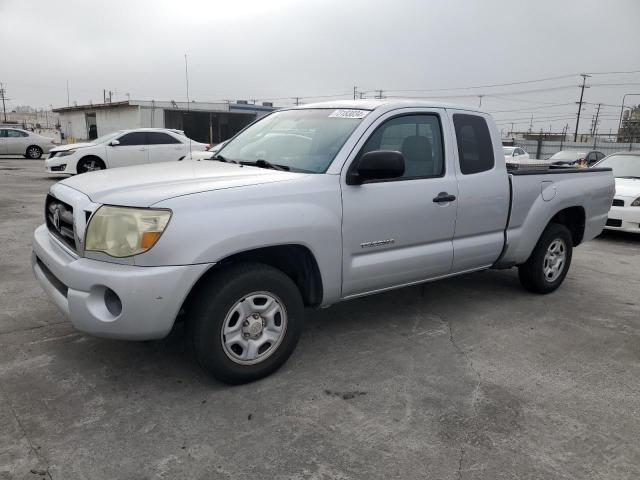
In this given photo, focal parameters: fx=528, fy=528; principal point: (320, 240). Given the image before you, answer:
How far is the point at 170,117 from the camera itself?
40.0 m

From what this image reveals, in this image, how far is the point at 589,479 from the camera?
2.56 m

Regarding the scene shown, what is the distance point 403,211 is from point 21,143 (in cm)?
2458

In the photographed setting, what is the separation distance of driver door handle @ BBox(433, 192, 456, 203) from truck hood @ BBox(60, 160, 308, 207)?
1145 mm

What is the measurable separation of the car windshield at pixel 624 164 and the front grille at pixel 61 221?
922 cm

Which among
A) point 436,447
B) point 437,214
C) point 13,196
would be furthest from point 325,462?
point 13,196

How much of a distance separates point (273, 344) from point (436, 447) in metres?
1.17

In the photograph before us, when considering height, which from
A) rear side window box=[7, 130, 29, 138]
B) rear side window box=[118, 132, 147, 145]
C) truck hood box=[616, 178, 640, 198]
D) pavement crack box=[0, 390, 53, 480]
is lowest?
pavement crack box=[0, 390, 53, 480]

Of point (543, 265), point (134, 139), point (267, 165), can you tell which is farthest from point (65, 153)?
point (543, 265)

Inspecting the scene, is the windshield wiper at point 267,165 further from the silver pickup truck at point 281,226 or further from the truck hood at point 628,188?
the truck hood at point 628,188

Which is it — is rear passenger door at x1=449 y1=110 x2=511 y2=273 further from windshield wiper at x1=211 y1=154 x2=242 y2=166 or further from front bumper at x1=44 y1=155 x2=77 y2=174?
front bumper at x1=44 y1=155 x2=77 y2=174

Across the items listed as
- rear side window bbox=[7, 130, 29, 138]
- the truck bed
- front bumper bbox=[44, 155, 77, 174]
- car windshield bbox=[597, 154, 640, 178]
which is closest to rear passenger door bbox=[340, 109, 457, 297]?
the truck bed

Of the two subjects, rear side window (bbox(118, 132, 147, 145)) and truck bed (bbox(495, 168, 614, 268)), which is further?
rear side window (bbox(118, 132, 147, 145))

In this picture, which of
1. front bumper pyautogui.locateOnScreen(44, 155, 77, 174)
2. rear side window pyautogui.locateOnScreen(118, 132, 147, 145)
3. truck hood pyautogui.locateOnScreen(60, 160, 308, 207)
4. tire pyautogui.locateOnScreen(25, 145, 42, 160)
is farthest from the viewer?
tire pyautogui.locateOnScreen(25, 145, 42, 160)

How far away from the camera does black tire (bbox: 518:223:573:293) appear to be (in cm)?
513
